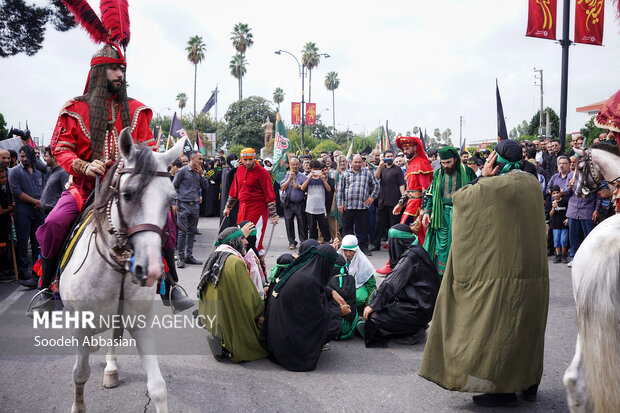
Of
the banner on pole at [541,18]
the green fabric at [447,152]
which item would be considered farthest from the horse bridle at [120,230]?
the banner on pole at [541,18]

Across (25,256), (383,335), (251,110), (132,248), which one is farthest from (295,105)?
(132,248)

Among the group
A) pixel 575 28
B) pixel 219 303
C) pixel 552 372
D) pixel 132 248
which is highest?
pixel 575 28

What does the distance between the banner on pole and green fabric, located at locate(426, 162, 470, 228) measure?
7.14 m

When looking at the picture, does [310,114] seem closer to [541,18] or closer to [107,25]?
[541,18]

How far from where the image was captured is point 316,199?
459 inches

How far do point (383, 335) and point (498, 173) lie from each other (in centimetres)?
237

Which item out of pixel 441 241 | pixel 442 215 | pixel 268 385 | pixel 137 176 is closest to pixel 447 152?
pixel 442 215

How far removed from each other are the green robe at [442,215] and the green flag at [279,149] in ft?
22.8

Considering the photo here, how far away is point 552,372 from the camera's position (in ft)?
15.5

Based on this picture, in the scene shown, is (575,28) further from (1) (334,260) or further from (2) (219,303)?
(2) (219,303)

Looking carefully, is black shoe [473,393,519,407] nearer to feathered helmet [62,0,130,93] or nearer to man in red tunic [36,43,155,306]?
man in red tunic [36,43,155,306]

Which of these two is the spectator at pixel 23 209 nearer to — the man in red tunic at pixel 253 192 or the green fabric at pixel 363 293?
the man in red tunic at pixel 253 192

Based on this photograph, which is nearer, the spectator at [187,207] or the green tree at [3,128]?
the spectator at [187,207]

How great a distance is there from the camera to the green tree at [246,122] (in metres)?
60.1
